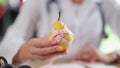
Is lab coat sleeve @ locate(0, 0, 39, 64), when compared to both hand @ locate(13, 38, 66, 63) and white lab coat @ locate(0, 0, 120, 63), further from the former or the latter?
hand @ locate(13, 38, 66, 63)

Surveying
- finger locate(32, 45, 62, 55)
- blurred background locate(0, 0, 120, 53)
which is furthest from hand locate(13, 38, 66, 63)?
blurred background locate(0, 0, 120, 53)

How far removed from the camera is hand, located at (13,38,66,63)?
1.93 ft

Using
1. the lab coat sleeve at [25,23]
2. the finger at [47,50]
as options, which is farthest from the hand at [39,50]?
the lab coat sleeve at [25,23]

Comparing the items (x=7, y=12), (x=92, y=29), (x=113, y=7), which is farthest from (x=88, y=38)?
(x=7, y=12)

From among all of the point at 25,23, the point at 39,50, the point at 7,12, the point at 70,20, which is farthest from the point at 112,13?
the point at 7,12

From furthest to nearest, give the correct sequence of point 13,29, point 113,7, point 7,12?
point 7,12 → point 113,7 → point 13,29

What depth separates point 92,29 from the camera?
3.59 feet

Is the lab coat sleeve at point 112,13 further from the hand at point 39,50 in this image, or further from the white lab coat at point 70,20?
the hand at point 39,50

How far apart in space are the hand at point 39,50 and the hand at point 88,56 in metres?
0.26

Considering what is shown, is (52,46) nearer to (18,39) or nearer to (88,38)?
(18,39)

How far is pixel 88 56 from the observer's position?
3.13ft

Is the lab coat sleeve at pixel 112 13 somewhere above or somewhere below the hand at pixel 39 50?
above

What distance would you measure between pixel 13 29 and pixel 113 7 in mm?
405

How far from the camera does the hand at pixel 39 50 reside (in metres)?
0.59
